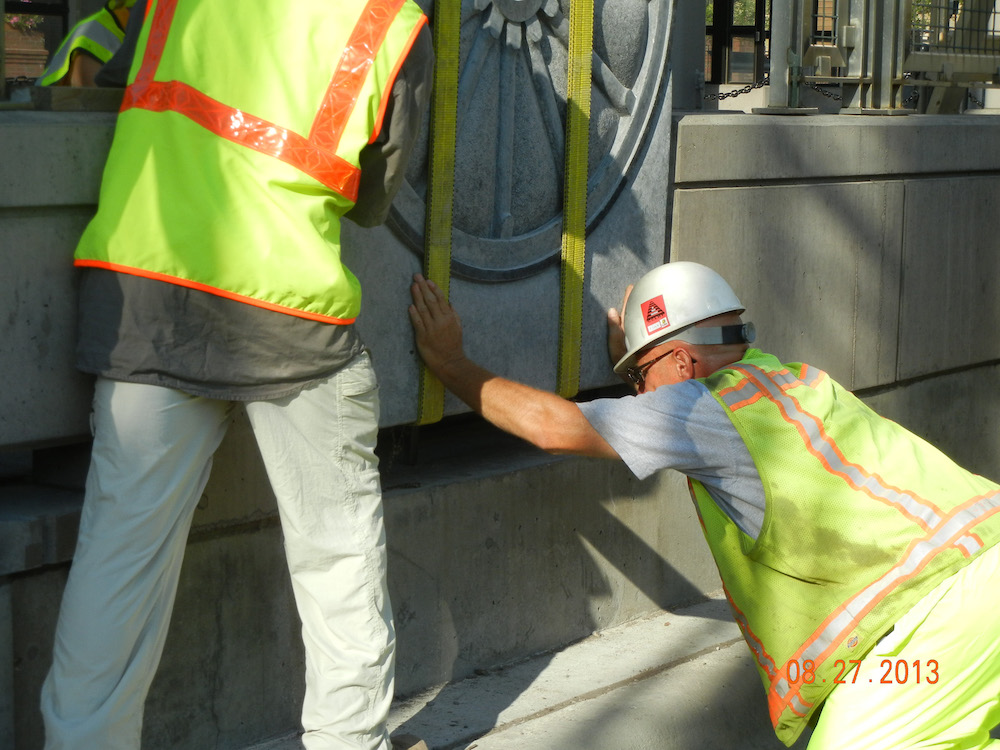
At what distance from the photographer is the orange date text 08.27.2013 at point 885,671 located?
9.64 feet

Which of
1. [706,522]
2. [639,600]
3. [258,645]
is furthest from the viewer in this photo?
[639,600]

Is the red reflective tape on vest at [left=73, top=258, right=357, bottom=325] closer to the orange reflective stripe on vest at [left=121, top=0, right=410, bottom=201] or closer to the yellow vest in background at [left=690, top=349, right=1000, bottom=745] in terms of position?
the orange reflective stripe on vest at [left=121, top=0, right=410, bottom=201]

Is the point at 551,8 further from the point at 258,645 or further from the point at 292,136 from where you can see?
the point at 258,645

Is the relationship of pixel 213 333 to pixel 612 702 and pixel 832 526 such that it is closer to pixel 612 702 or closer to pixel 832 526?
pixel 832 526

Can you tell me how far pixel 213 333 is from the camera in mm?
2910

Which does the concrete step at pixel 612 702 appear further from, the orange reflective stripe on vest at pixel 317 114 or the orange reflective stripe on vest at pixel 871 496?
the orange reflective stripe on vest at pixel 317 114

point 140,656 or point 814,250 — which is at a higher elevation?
point 814,250

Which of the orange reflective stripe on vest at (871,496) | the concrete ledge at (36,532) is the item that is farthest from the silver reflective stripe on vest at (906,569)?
the concrete ledge at (36,532)

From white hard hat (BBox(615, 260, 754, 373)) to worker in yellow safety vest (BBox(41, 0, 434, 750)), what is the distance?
78cm

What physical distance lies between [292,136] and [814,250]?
10.4 ft

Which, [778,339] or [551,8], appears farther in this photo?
[778,339]

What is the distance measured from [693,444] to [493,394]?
64cm

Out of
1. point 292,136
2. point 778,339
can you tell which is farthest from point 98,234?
point 778,339

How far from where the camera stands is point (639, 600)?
4898mm
